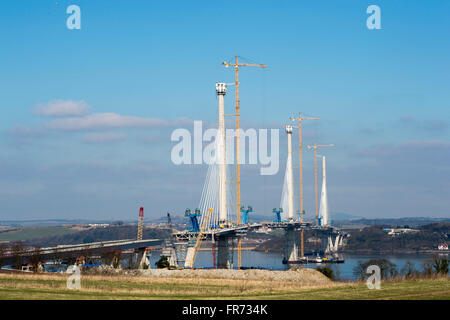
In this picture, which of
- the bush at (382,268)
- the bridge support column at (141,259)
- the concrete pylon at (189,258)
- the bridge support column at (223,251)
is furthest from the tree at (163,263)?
the bush at (382,268)

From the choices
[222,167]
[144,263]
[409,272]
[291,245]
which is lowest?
[291,245]

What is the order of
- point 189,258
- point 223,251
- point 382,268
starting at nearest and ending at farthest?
point 382,268
point 189,258
point 223,251

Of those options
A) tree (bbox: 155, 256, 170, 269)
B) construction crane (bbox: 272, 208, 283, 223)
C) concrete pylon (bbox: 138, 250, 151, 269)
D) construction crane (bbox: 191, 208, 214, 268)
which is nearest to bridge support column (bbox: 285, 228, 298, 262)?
construction crane (bbox: 272, 208, 283, 223)

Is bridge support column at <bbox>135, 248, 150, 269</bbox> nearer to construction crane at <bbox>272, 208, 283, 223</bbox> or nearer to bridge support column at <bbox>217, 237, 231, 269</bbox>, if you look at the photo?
bridge support column at <bbox>217, 237, 231, 269</bbox>

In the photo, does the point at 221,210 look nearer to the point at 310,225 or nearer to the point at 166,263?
the point at 166,263

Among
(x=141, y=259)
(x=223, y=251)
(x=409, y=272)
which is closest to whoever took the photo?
(x=409, y=272)

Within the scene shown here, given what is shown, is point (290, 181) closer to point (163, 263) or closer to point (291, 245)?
point (291, 245)

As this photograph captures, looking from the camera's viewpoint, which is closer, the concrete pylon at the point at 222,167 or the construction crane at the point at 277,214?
the concrete pylon at the point at 222,167

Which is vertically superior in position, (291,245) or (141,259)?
(141,259)

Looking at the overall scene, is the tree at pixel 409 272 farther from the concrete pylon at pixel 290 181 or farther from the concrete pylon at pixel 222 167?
the concrete pylon at pixel 290 181

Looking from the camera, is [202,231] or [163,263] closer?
[163,263]

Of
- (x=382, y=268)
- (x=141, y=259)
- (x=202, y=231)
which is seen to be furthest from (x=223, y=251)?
(x=382, y=268)
